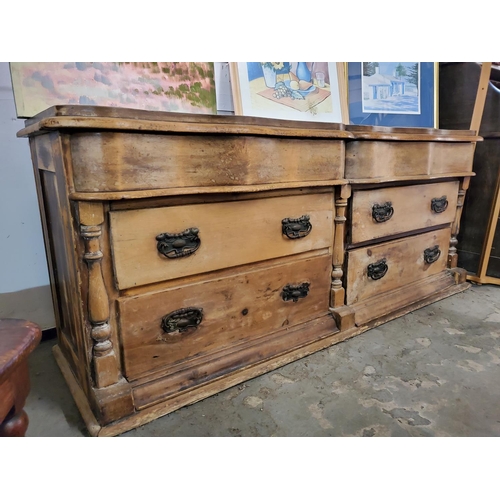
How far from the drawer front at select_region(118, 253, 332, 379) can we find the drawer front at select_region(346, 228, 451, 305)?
17 centimetres

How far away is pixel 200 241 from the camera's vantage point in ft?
3.84

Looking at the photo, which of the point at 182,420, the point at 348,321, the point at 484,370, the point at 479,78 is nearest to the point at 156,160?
the point at 182,420

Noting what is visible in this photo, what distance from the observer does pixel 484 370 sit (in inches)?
54.4

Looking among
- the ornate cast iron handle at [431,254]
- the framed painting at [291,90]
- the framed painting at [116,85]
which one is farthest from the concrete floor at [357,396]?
the framed painting at [291,90]

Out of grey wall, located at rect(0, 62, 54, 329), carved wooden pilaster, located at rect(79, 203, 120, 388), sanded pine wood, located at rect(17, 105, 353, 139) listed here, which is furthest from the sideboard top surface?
grey wall, located at rect(0, 62, 54, 329)

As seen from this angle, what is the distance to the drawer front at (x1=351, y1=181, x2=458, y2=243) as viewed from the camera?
160 cm

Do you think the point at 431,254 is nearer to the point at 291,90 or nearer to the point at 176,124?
the point at 291,90

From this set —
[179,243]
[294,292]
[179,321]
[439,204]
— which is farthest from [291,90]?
[179,321]

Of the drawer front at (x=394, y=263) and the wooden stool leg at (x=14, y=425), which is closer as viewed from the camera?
the wooden stool leg at (x=14, y=425)

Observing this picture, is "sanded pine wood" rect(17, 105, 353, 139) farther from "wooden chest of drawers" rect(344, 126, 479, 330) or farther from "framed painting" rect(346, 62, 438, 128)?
"framed painting" rect(346, 62, 438, 128)

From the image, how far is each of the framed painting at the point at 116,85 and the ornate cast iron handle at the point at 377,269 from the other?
1.07 meters

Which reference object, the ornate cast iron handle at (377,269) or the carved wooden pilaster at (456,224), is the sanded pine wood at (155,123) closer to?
the ornate cast iron handle at (377,269)

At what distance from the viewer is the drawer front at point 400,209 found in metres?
1.60

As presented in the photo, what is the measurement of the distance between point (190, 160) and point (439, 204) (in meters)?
1.45
